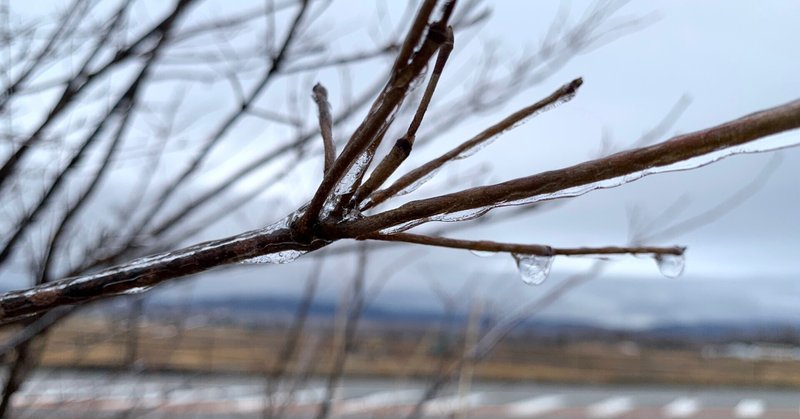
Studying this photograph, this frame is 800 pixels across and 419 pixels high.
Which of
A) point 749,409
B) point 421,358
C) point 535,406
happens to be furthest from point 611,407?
point 421,358

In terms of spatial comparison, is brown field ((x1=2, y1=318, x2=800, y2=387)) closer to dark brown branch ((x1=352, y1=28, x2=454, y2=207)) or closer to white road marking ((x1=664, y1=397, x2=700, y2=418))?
white road marking ((x1=664, y1=397, x2=700, y2=418))

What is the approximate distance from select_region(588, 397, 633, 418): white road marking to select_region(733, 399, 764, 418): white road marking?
2.32m

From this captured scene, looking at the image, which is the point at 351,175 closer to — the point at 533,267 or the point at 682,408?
the point at 533,267

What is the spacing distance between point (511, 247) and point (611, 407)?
54.5ft

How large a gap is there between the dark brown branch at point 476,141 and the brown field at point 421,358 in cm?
218

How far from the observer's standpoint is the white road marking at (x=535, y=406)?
1496 centimetres

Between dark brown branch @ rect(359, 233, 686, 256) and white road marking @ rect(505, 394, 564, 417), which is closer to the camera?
dark brown branch @ rect(359, 233, 686, 256)

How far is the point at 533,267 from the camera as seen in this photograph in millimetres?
845

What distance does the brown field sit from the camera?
10.1 ft

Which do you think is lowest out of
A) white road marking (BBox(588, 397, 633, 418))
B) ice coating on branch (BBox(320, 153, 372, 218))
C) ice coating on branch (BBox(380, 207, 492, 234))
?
white road marking (BBox(588, 397, 633, 418))

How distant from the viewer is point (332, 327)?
139 inches

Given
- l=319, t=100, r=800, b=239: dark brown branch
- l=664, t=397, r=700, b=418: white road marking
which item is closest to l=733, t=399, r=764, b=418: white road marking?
l=664, t=397, r=700, b=418: white road marking

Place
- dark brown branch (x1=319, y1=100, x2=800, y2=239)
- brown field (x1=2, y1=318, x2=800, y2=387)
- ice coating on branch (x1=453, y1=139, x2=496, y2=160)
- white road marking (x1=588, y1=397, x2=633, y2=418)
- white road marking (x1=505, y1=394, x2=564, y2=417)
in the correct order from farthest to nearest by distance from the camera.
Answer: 1. white road marking (x1=588, y1=397, x2=633, y2=418)
2. white road marking (x1=505, y1=394, x2=564, y2=417)
3. brown field (x1=2, y1=318, x2=800, y2=387)
4. ice coating on branch (x1=453, y1=139, x2=496, y2=160)
5. dark brown branch (x1=319, y1=100, x2=800, y2=239)

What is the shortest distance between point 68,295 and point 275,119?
1.60 m
